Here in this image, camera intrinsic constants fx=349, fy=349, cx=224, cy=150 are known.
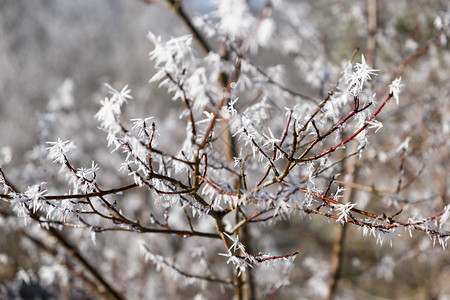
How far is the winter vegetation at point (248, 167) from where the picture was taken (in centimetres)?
91

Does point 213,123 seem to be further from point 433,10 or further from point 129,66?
point 129,66

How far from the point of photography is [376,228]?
889 mm

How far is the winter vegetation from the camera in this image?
91cm

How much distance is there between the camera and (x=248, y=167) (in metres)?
1.57

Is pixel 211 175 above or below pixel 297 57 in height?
below

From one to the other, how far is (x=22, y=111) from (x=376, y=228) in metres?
13.5

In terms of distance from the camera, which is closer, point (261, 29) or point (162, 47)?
point (162, 47)

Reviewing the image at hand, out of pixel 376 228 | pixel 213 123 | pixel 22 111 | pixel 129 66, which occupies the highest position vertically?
pixel 129 66

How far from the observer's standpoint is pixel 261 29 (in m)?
1.10

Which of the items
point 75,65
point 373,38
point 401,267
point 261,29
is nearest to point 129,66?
point 75,65

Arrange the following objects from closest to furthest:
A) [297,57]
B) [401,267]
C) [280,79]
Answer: [280,79]
[297,57]
[401,267]

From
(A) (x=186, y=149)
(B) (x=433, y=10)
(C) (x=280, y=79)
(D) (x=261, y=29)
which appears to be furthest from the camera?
(B) (x=433, y=10)

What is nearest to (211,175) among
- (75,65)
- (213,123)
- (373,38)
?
(213,123)

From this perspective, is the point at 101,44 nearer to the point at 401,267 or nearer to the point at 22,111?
the point at 22,111
